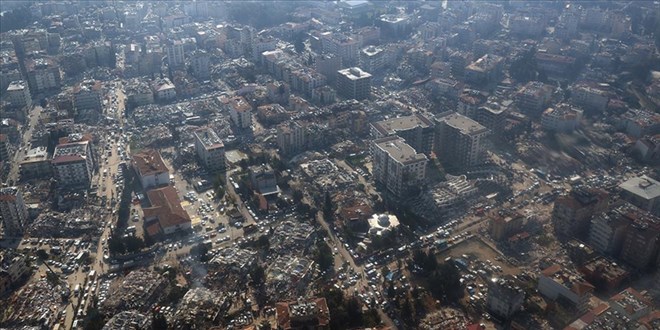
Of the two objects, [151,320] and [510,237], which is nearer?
[151,320]

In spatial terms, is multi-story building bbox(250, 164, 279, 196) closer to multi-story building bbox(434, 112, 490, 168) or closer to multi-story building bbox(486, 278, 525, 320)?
multi-story building bbox(434, 112, 490, 168)

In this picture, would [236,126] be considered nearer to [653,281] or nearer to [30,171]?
[30,171]

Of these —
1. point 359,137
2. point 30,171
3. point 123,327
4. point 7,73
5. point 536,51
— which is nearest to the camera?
point 123,327

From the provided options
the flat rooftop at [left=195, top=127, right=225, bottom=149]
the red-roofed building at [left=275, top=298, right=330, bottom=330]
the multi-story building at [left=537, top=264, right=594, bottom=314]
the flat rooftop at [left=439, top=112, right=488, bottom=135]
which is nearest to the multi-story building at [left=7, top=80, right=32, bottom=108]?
the flat rooftop at [left=195, top=127, right=225, bottom=149]

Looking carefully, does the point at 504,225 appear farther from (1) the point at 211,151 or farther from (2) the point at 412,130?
(1) the point at 211,151

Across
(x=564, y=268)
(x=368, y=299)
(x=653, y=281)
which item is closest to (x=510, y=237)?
(x=564, y=268)

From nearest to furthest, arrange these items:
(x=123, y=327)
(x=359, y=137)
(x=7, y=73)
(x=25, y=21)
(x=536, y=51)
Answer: (x=123, y=327), (x=359, y=137), (x=7, y=73), (x=536, y=51), (x=25, y=21)
